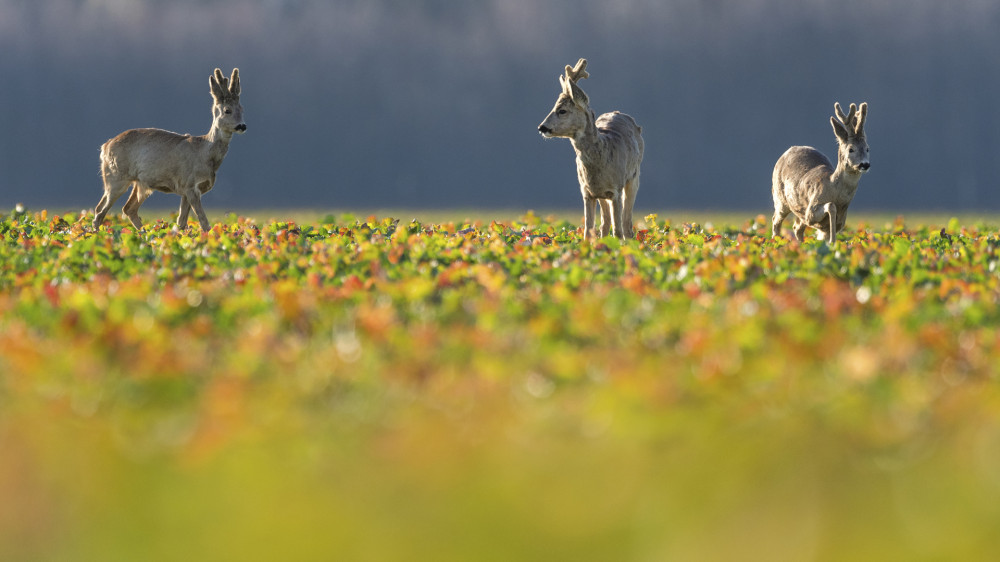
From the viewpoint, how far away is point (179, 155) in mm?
19297

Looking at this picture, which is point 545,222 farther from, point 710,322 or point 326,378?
point 326,378

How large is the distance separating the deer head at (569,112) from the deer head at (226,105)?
598 centimetres

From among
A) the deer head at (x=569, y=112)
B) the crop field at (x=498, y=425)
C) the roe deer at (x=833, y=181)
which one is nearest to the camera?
the crop field at (x=498, y=425)

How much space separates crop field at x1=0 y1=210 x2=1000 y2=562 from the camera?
142 inches

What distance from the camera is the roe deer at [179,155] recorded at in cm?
1908

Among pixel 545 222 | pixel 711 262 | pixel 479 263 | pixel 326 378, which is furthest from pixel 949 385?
pixel 545 222

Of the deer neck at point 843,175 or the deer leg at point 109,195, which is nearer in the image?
the deer neck at point 843,175

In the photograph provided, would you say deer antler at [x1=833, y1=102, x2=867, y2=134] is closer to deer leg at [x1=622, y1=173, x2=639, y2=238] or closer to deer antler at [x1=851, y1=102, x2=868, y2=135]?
deer antler at [x1=851, y1=102, x2=868, y2=135]

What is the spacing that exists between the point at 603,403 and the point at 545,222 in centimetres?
1709

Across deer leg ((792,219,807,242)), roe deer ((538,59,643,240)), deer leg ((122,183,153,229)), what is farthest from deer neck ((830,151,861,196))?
deer leg ((122,183,153,229))

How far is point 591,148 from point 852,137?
12.0ft

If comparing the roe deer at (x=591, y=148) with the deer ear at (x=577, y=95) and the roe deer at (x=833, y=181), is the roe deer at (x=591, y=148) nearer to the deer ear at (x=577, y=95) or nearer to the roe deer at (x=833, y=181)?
the deer ear at (x=577, y=95)

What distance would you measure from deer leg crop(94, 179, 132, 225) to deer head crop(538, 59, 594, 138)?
807 centimetres

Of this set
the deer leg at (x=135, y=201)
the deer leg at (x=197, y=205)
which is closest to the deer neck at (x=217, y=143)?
the deer leg at (x=197, y=205)
